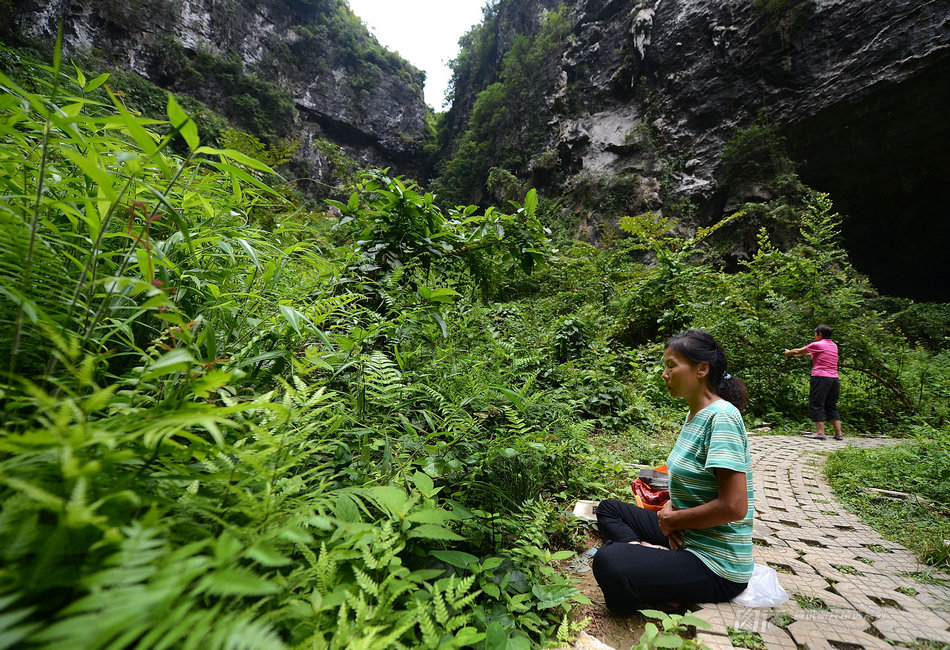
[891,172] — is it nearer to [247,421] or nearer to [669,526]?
[669,526]

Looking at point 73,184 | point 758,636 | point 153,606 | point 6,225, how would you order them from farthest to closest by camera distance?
point 758,636 < point 73,184 < point 6,225 < point 153,606

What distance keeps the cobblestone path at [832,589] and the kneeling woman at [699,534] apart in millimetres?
115

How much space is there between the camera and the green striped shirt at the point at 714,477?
1407 millimetres

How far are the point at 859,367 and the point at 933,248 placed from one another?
14.7 meters

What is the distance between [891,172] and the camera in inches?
449

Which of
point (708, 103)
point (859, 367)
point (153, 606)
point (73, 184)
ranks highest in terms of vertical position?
point (708, 103)

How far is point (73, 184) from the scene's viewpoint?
112 cm

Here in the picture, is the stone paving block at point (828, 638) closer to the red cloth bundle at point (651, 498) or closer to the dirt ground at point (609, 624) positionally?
the dirt ground at point (609, 624)

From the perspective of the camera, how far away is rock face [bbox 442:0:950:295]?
32.7 feet

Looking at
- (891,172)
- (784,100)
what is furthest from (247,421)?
(891,172)

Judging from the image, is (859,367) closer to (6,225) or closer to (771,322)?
(771,322)

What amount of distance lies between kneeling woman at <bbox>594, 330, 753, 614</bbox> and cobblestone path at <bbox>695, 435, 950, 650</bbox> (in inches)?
4.5

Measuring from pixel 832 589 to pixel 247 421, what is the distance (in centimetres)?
236

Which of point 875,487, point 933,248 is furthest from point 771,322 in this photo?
point 933,248
